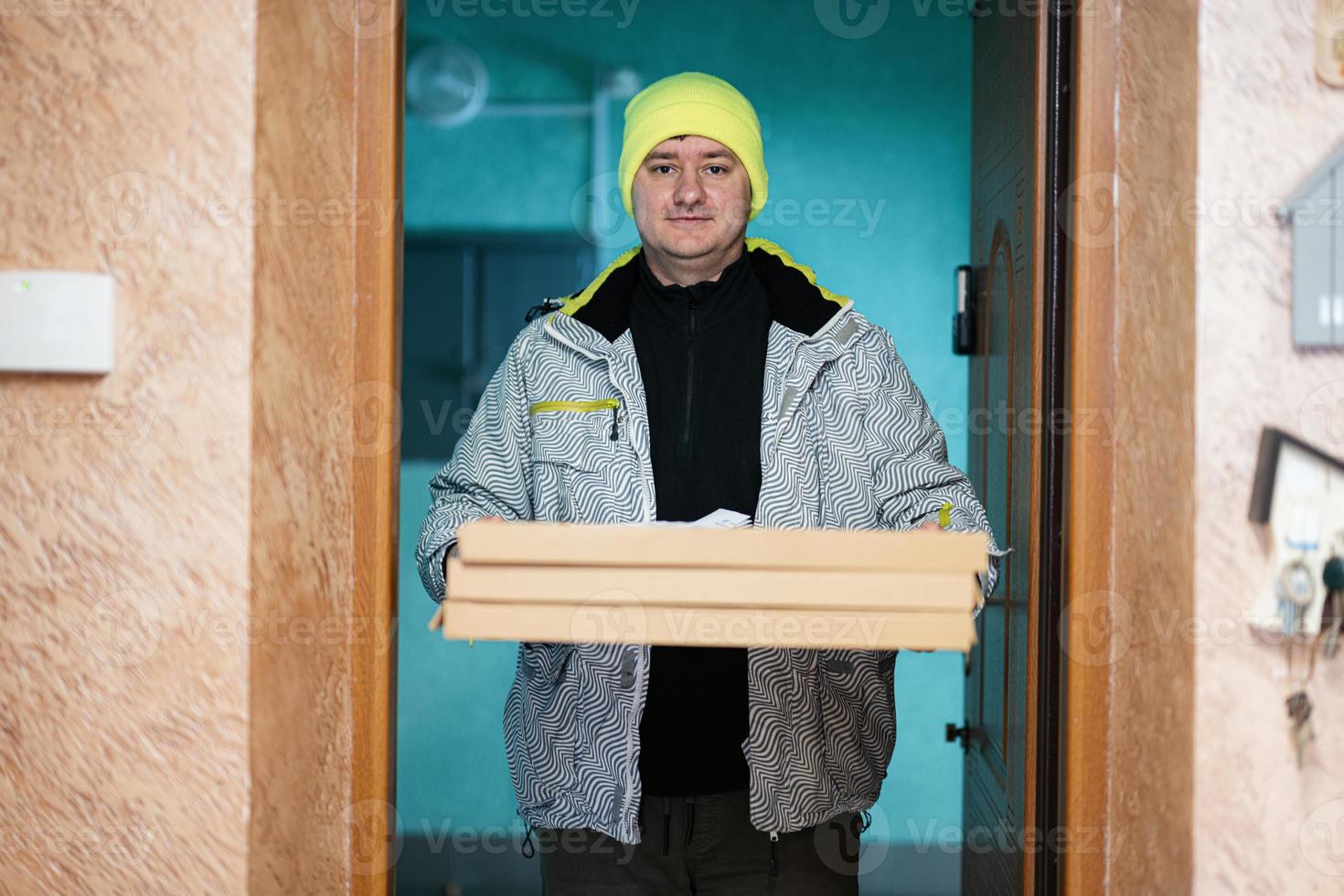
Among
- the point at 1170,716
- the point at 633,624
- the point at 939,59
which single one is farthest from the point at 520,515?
the point at 939,59

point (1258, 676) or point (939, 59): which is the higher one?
point (939, 59)

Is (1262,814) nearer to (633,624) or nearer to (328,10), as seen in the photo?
(633,624)

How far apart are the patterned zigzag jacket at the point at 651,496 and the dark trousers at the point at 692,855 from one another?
62 millimetres

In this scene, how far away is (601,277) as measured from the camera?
1.81 metres

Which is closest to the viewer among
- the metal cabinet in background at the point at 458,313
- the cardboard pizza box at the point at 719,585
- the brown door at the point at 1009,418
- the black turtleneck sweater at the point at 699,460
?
the cardboard pizza box at the point at 719,585

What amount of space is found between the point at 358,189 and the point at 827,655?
0.89m

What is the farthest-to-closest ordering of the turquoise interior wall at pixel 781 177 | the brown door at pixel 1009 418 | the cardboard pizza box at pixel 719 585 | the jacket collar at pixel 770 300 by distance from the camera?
the turquoise interior wall at pixel 781 177 < the jacket collar at pixel 770 300 < the brown door at pixel 1009 418 < the cardboard pizza box at pixel 719 585

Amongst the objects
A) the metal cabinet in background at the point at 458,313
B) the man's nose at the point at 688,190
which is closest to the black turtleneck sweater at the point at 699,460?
the man's nose at the point at 688,190

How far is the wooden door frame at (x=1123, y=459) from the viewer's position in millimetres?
1240

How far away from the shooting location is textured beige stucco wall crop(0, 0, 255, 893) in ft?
3.95

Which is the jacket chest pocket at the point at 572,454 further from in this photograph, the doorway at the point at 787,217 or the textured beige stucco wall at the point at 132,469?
the doorway at the point at 787,217

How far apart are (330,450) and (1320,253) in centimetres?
105

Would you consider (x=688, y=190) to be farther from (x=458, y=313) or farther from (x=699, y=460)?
(x=458, y=313)

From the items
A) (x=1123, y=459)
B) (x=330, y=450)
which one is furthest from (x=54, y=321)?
(x=1123, y=459)
